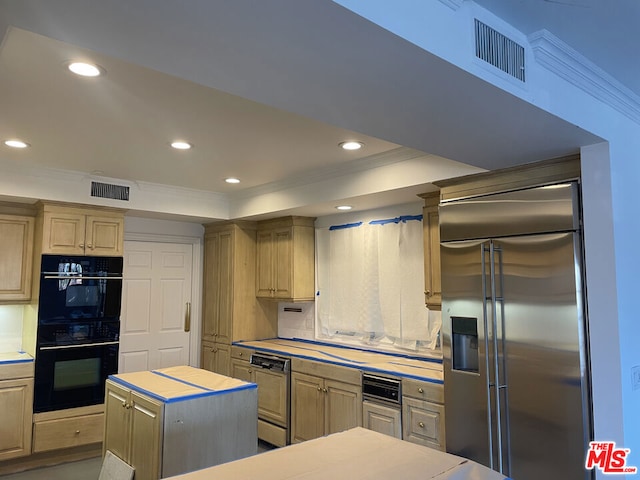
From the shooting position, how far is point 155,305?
541 centimetres

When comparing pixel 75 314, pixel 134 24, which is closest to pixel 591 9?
pixel 134 24

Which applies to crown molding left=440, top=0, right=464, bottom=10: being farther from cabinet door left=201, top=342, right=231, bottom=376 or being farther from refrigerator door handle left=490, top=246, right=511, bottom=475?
cabinet door left=201, top=342, right=231, bottom=376

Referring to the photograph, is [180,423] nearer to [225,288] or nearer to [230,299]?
[230,299]

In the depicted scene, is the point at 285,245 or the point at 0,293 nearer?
the point at 0,293

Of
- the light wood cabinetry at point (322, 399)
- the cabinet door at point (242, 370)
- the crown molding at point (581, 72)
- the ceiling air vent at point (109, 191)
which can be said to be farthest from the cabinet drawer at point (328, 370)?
the crown molding at point (581, 72)

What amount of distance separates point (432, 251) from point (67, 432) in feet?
12.0

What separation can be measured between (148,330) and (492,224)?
410 cm

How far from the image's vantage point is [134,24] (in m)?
1.33

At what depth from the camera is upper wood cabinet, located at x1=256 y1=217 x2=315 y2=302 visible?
498 centimetres

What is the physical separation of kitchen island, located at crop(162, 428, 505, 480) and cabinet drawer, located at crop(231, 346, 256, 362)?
2.99 meters

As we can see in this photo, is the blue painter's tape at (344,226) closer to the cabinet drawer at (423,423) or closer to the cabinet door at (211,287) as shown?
the cabinet door at (211,287)

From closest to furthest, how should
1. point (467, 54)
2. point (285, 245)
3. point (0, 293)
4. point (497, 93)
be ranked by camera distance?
point (467, 54)
point (497, 93)
point (0, 293)
point (285, 245)

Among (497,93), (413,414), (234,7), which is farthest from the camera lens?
(413,414)

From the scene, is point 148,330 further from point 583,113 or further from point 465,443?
point 583,113
